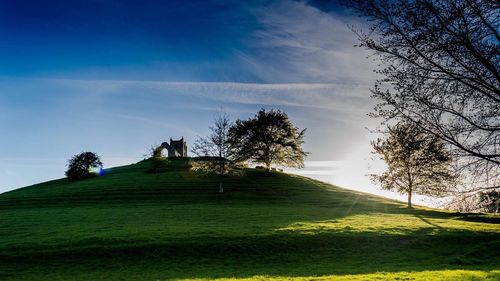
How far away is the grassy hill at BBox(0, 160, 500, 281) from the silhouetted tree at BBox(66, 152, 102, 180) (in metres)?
33.9

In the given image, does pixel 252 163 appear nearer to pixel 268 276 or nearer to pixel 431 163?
pixel 268 276

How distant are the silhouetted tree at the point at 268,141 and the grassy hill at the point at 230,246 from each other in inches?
1324

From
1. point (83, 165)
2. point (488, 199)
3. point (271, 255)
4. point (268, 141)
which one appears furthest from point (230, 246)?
point (83, 165)

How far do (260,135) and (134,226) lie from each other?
5126cm

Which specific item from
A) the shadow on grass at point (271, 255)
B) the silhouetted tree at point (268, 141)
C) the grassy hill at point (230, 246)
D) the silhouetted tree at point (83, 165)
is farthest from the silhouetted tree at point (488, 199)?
the silhouetted tree at point (83, 165)

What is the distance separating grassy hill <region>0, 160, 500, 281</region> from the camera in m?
23.8

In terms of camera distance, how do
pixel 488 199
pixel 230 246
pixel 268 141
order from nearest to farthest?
pixel 488 199, pixel 230 246, pixel 268 141

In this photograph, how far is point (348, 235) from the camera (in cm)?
3262

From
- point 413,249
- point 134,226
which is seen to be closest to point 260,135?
point 134,226

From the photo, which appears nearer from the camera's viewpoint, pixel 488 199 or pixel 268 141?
pixel 488 199

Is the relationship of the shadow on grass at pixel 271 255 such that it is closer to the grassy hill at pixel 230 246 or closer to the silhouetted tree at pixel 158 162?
the grassy hill at pixel 230 246

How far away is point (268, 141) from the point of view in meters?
85.4

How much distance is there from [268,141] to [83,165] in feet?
150

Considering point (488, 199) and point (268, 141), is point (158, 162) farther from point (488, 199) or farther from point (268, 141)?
point (488, 199)
